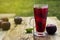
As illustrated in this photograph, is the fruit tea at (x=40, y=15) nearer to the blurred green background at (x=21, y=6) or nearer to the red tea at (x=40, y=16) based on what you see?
the red tea at (x=40, y=16)

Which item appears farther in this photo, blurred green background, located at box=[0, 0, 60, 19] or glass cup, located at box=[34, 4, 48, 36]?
blurred green background, located at box=[0, 0, 60, 19]

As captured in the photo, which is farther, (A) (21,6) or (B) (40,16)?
(A) (21,6)

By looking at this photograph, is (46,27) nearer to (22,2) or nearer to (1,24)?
(1,24)

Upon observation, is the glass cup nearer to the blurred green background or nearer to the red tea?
the red tea

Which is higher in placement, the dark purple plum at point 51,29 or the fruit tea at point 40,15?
the fruit tea at point 40,15

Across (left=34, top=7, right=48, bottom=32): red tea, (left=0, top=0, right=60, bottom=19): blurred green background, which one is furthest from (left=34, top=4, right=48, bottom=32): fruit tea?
(left=0, top=0, right=60, bottom=19): blurred green background

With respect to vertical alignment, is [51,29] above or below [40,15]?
below

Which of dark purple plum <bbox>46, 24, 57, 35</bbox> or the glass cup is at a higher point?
the glass cup

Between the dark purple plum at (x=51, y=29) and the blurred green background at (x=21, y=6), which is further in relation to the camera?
the blurred green background at (x=21, y=6)

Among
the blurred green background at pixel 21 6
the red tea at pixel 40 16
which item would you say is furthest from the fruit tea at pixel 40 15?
the blurred green background at pixel 21 6

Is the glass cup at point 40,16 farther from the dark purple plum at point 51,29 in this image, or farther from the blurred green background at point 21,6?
the blurred green background at point 21,6

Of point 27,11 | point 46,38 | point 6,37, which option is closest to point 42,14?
point 46,38

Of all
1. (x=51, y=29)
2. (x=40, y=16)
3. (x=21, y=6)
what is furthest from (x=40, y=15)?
(x=21, y=6)

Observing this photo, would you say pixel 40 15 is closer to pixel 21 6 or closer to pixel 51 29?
pixel 51 29
